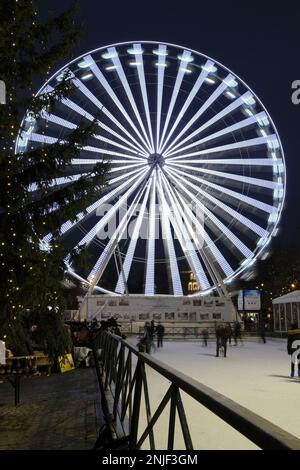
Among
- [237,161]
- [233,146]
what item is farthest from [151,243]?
[233,146]

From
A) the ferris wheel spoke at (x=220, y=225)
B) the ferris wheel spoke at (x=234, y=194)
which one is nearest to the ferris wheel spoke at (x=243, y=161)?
the ferris wheel spoke at (x=234, y=194)

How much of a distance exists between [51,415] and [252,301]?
29068 mm

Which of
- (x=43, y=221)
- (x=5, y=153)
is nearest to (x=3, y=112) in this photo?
(x=5, y=153)

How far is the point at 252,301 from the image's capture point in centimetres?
3566

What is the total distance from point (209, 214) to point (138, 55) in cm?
1005

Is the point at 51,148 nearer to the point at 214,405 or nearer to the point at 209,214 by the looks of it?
the point at 214,405

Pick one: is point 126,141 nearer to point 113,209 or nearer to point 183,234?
point 113,209

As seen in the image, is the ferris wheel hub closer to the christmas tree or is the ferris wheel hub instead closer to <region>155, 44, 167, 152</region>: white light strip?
<region>155, 44, 167, 152</region>: white light strip

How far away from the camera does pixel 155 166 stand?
3130 centimetres

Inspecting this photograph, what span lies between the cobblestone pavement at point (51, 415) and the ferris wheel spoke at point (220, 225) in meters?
20.1

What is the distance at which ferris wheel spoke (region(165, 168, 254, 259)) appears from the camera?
102 feet

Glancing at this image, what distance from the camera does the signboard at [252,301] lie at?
116 feet

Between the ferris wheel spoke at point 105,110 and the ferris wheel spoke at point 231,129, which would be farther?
the ferris wheel spoke at point 231,129

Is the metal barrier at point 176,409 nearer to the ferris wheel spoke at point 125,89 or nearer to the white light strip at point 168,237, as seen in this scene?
the ferris wheel spoke at point 125,89
